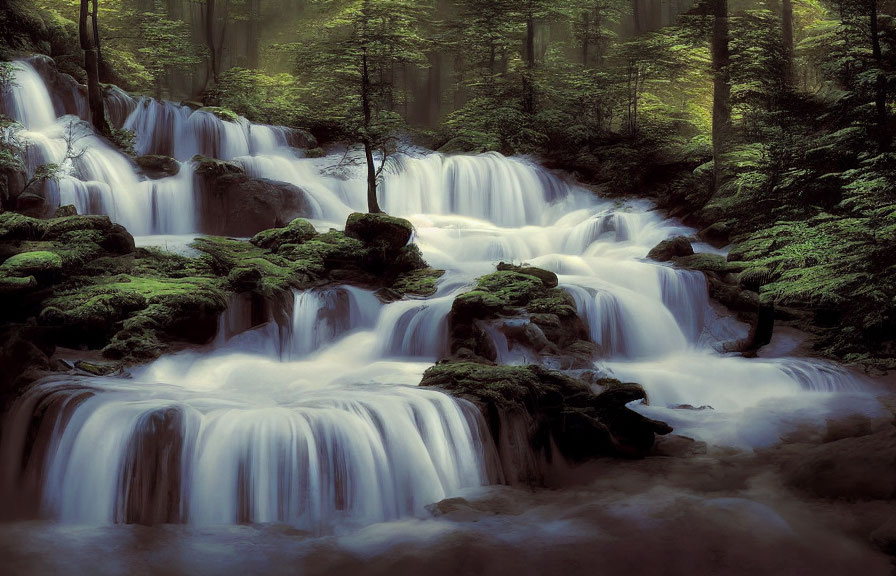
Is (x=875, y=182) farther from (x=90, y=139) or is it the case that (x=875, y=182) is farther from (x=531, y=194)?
(x=90, y=139)

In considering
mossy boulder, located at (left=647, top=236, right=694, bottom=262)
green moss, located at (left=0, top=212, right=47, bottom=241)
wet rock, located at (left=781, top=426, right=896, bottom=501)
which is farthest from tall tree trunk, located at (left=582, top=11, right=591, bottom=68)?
wet rock, located at (left=781, top=426, right=896, bottom=501)

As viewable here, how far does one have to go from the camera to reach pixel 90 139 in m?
16.9

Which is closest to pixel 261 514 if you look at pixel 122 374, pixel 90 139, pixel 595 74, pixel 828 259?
pixel 122 374

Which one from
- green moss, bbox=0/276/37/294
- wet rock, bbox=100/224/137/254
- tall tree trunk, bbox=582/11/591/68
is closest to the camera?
green moss, bbox=0/276/37/294

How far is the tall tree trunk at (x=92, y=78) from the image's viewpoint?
56.8 feet

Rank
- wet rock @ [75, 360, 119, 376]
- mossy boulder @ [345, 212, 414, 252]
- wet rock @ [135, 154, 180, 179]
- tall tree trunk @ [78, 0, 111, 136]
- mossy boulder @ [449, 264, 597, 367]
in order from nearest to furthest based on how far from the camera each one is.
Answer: wet rock @ [75, 360, 119, 376] < mossy boulder @ [449, 264, 597, 367] < mossy boulder @ [345, 212, 414, 252] < wet rock @ [135, 154, 180, 179] < tall tree trunk @ [78, 0, 111, 136]

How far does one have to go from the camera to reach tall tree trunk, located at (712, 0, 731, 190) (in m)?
15.9

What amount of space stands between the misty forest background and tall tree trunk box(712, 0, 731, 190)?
46mm

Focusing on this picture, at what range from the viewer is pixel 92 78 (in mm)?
17547

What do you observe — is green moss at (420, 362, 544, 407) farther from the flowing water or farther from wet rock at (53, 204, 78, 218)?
wet rock at (53, 204, 78, 218)

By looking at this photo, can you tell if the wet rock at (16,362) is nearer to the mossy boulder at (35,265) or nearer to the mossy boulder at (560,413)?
the mossy boulder at (35,265)

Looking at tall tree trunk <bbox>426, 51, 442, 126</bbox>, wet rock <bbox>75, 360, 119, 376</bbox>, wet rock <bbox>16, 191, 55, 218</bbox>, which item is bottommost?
wet rock <bbox>75, 360, 119, 376</bbox>

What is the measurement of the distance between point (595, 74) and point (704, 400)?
52.5 feet

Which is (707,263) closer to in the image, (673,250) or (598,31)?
(673,250)
